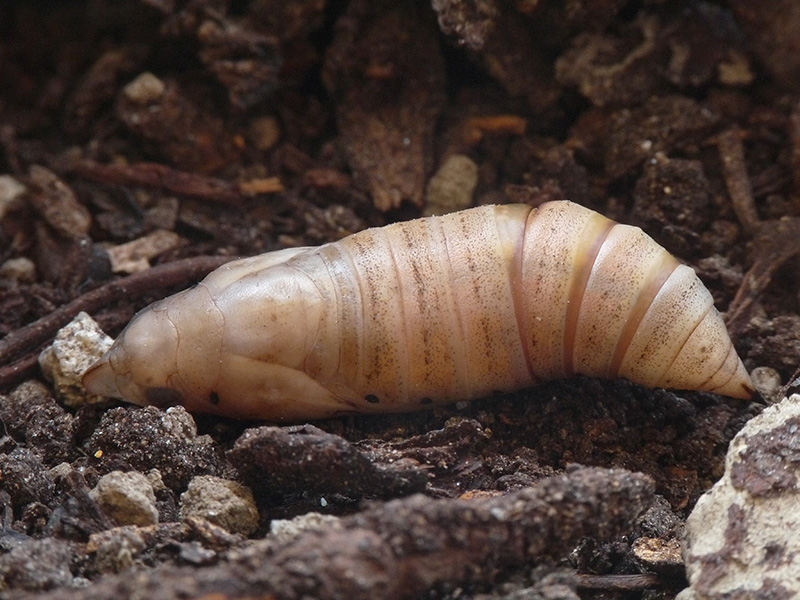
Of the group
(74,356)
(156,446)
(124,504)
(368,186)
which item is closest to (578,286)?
(368,186)

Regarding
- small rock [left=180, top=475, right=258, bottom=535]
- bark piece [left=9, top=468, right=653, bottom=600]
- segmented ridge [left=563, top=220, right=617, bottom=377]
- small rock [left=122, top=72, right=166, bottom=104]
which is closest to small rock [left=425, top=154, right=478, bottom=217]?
segmented ridge [left=563, top=220, right=617, bottom=377]

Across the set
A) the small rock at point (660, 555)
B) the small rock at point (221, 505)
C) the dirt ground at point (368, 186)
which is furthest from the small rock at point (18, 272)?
the small rock at point (660, 555)

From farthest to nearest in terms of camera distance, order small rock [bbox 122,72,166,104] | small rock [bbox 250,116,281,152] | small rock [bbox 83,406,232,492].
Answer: small rock [bbox 250,116,281,152] < small rock [bbox 122,72,166,104] < small rock [bbox 83,406,232,492]

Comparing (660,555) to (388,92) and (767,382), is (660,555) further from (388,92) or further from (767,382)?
(388,92)

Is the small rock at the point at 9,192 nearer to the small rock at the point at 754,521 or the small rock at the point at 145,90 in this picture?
the small rock at the point at 145,90

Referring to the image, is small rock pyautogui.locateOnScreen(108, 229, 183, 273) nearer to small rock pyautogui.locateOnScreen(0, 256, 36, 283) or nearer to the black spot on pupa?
small rock pyautogui.locateOnScreen(0, 256, 36, 283)

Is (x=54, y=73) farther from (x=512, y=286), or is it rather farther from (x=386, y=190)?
(x=512, y=286)

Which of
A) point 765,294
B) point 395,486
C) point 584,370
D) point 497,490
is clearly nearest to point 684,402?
point 584,370
